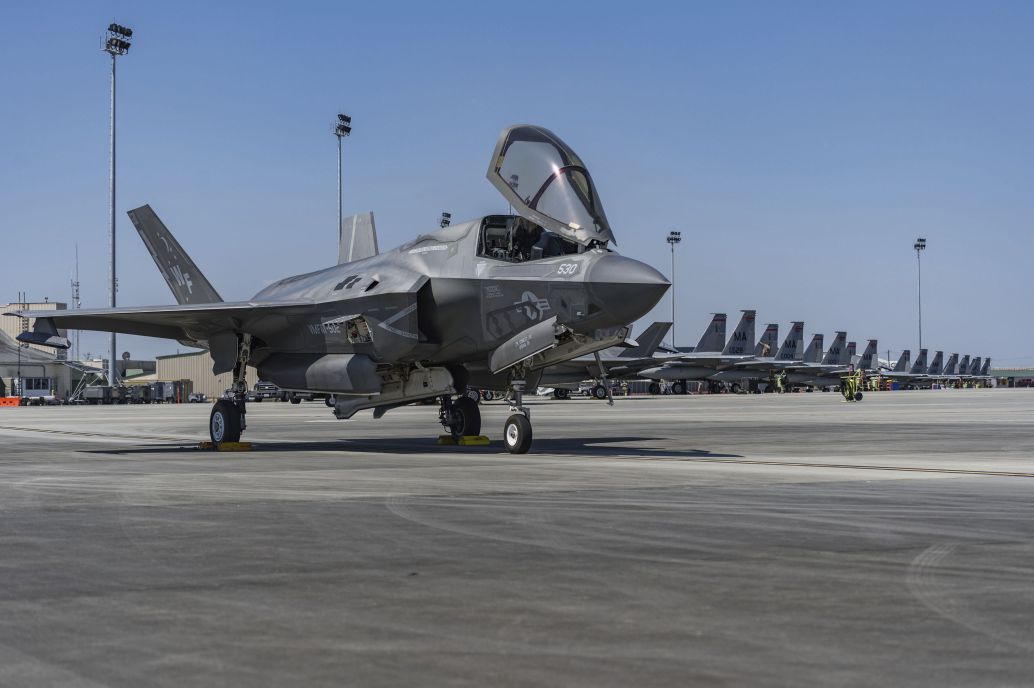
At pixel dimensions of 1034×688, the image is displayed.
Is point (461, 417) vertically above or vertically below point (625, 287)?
below

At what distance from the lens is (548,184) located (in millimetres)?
16766

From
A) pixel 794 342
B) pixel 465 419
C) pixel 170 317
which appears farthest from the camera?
pixel 794 342

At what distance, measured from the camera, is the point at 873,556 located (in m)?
6.36

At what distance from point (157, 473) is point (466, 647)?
10.2 metres

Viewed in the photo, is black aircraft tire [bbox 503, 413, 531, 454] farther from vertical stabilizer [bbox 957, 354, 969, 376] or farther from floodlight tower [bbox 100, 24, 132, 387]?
vertical stabilizer [bbox 957, 354, 969, 376]

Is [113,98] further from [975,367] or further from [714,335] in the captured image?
[975,367]

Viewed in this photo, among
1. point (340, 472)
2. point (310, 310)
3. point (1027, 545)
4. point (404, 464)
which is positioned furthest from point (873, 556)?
point (310, 310)

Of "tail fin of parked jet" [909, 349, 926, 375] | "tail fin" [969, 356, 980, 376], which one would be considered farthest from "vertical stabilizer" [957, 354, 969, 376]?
"tail fin of parked jet" [909, 349, 926, 375]

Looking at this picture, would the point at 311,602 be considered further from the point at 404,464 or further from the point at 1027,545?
the point at 404,464

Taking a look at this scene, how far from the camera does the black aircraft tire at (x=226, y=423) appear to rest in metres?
19.8

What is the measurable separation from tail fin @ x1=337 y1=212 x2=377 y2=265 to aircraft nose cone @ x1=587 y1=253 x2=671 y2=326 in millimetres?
9898

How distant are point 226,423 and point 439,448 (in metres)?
4.06

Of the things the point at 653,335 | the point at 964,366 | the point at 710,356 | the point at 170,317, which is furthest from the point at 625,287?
the point at 964,366

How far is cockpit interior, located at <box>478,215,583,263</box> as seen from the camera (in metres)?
17.4
